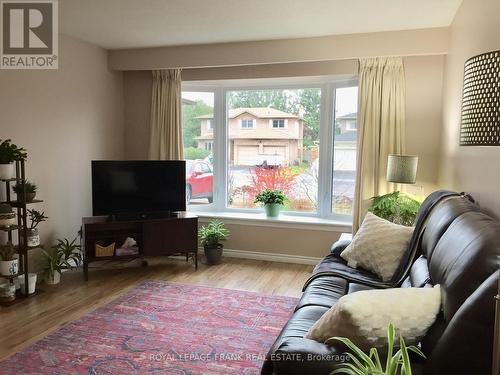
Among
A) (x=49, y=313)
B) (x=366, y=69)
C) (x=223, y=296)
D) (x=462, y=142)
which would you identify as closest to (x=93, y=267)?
(x=49, y=313)

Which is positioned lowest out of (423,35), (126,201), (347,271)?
(347,271)

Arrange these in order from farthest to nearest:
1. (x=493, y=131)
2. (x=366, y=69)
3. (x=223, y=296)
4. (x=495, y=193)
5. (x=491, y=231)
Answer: (x=366, y=69), (x=223, y=296), (x=495, y=193), (x=491, y=231), (x=493, y=131)

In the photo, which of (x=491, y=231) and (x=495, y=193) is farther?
(x=495, y=193)

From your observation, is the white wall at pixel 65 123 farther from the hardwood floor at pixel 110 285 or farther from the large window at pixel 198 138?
the large window at pixel 198 138

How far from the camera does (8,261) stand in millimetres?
3430

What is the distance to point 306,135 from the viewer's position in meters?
5.00

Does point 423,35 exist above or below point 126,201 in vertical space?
above

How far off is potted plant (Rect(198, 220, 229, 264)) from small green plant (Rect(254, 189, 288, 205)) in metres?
0.62

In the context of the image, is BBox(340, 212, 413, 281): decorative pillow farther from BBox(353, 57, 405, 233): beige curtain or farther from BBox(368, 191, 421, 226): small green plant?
BBox(353, 57, 405, 233): beige curtain

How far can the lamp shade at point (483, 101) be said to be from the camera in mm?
1002

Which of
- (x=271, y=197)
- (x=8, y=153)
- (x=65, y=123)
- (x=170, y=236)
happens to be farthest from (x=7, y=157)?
(x=271, y=197)

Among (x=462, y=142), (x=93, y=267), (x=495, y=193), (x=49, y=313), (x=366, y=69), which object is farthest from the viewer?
(x=93, y=267)

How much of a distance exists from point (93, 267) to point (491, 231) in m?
4.08

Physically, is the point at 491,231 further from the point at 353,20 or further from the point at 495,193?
the point at 353,20
